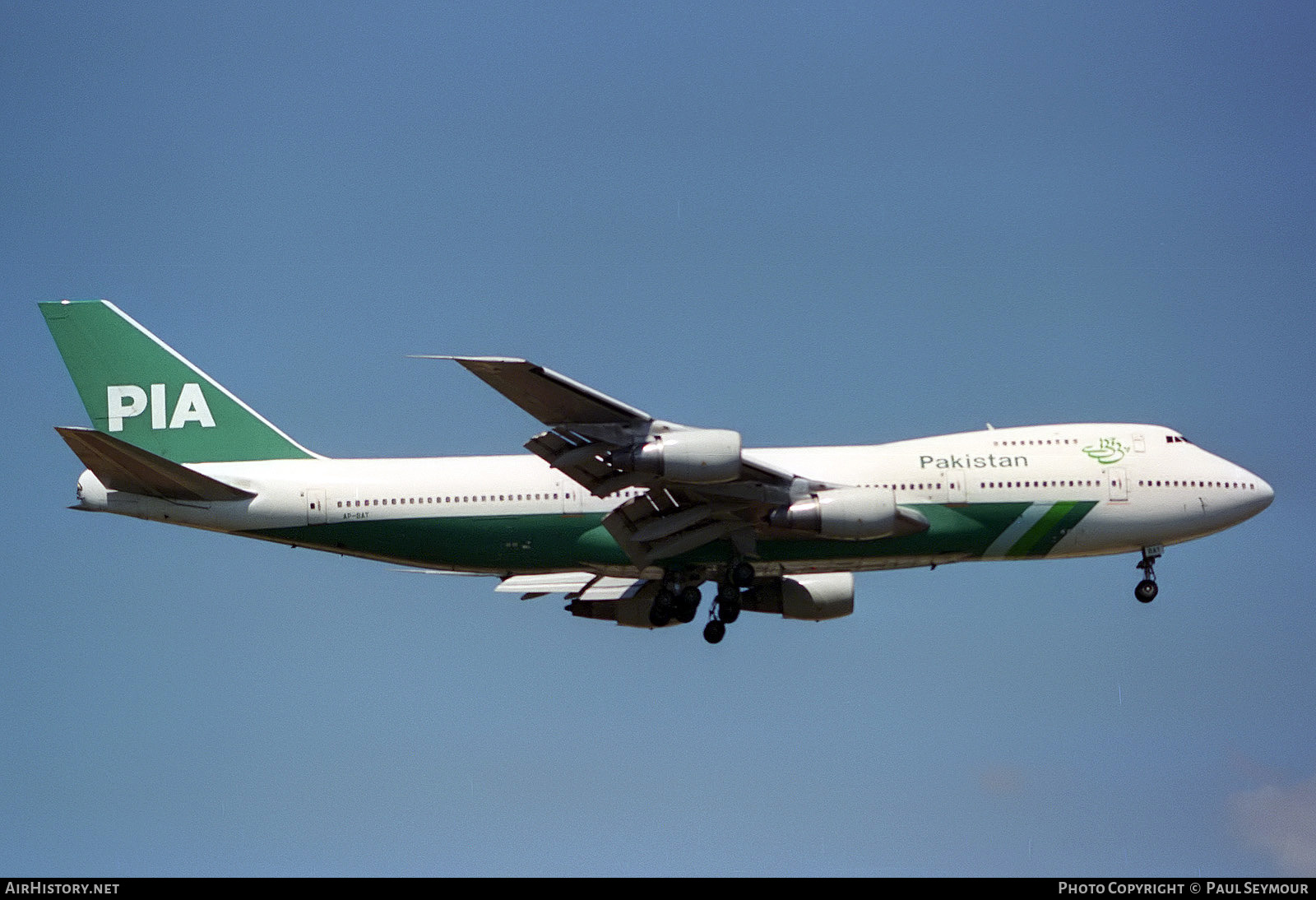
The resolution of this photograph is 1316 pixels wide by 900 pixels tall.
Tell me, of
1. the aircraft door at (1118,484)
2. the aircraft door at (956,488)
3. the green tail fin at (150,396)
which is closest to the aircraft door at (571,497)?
the green tail fin at (150,396)

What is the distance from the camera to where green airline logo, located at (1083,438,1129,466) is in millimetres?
42062

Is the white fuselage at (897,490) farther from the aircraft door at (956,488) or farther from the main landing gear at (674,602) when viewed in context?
the main landing gear at (674,602)

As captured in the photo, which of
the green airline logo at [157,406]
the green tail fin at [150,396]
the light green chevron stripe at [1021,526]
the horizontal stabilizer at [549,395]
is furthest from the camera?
the green airline logo at [157,406]

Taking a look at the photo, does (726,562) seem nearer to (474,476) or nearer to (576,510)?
(576,510)

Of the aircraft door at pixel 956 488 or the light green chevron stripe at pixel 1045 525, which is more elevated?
the aircraft door at pixel 956 488

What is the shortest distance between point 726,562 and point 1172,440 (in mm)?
12223

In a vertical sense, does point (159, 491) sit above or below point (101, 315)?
below

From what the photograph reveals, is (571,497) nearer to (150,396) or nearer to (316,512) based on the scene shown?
(316,512)

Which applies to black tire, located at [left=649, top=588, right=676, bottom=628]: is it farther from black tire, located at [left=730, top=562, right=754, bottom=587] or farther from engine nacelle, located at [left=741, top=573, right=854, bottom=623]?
engine nacelle, located at [left=741, top=573, right=854, bottom=623]

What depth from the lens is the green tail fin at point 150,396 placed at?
42562 mm

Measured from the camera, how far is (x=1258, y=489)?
43094 millimetres

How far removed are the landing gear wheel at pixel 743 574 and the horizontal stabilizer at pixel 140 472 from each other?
1192 cm

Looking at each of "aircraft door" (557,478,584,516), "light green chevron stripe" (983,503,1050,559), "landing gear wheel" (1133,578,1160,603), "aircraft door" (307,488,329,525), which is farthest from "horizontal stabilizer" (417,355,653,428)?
"landing gear wheel" (1133,578,1160,603)

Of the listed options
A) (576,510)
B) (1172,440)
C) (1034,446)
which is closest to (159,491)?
(576,510)
